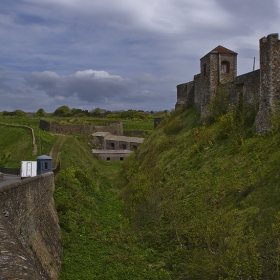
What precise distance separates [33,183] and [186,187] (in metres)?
8.32

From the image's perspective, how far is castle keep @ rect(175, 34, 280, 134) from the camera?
18.2 metres

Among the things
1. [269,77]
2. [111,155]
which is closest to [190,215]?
[269,77]

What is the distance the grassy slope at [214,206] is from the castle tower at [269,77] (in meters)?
1.13

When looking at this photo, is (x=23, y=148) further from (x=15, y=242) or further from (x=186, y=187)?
(x=15, y=242)

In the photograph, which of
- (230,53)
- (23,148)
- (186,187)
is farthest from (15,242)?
(23,148)

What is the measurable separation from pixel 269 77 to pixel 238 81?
4.62m

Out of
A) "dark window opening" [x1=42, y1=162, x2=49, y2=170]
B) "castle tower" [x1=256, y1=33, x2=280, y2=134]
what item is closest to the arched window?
"castle tower" [x1=256, y1=33, x2=280, y2=134]

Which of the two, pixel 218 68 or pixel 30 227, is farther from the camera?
pixel 218 68

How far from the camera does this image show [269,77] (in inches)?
719

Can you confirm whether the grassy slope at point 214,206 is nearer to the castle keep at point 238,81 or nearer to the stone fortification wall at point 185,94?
the castle keep at point 238,81

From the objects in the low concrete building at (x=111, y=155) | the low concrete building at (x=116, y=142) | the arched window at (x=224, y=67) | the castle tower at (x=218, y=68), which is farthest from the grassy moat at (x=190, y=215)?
the low concrete building at (x=116, y=142)

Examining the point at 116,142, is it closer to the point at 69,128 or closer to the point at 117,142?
the point at 117,142

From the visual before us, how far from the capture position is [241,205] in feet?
44.7

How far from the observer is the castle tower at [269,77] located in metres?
18.1
